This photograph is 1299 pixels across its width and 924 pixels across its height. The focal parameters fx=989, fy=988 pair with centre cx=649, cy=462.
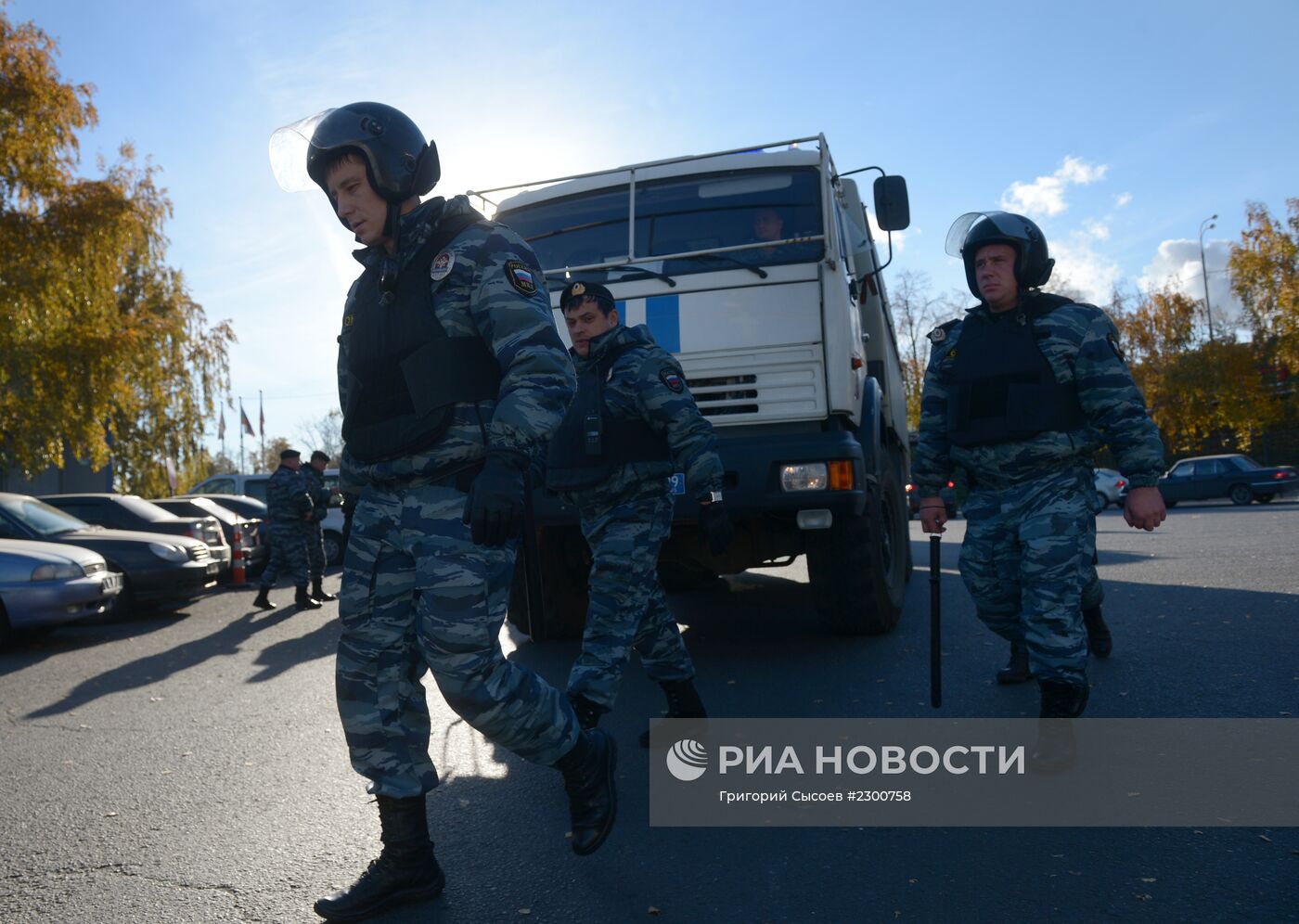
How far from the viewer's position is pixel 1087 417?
359 centimetres

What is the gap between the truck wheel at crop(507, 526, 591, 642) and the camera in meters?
5.72

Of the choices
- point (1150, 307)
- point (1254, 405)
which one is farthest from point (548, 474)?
point (1150, 307)

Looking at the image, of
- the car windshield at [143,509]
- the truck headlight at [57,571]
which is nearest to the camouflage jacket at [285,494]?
the car windshield at [143,509]

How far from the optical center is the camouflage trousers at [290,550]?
34.0 feet

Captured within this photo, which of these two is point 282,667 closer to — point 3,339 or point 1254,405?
point 3,339

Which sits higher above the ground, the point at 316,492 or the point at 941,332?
the point at 941,332

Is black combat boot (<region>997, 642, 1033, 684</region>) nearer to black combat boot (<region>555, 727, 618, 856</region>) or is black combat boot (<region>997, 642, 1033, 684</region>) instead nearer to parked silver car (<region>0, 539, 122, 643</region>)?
black combat boot (<region>555, 727, 618, 856</region>)

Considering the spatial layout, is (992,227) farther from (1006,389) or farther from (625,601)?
(625,601)

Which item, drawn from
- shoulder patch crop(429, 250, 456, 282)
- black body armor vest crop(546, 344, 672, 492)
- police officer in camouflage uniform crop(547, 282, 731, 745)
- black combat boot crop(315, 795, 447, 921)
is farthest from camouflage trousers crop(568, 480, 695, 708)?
shoulder patch crop(429, 250, 456, 282)

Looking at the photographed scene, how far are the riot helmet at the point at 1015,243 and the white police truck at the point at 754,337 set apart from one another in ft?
5.10

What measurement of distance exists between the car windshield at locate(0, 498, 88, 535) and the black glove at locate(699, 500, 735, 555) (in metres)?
8.39

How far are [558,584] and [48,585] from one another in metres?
4.84

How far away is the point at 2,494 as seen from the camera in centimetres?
992

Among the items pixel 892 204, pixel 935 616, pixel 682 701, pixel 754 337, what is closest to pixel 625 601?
pixel 682 701
